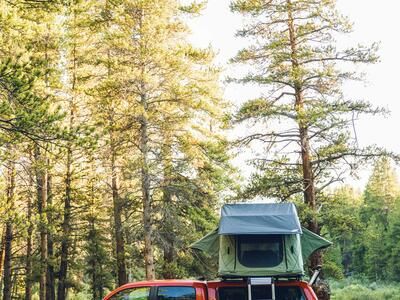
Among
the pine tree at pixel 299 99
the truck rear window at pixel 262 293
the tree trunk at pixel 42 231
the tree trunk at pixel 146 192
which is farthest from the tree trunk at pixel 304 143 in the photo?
the tree trunk at pixel 42 231

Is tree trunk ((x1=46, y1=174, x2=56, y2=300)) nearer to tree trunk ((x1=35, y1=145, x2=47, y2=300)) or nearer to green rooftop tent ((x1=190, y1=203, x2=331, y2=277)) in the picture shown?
tree trunk ((x1=35, y1=145, x2=47, y2=300))

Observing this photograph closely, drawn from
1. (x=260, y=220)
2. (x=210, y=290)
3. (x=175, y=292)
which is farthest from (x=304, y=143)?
(x=175, y=292)

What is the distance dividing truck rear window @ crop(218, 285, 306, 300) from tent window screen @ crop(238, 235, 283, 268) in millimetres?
465

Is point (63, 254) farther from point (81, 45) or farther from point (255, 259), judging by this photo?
point (255, 259)

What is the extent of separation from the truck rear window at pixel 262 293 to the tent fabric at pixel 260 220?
0.86 metres

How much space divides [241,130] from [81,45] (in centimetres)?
915

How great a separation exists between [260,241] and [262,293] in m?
1.00

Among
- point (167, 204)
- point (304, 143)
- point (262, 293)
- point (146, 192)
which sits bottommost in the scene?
point (262, 293)

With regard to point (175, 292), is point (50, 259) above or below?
above

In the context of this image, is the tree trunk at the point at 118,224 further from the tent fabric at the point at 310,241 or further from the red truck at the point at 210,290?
the red truck at the point at 210,290

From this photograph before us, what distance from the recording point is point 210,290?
802 cm

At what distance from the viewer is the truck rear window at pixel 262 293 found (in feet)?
25.8

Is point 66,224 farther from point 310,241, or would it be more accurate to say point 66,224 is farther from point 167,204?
point 310,241

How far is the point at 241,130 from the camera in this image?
15688 millimetres
